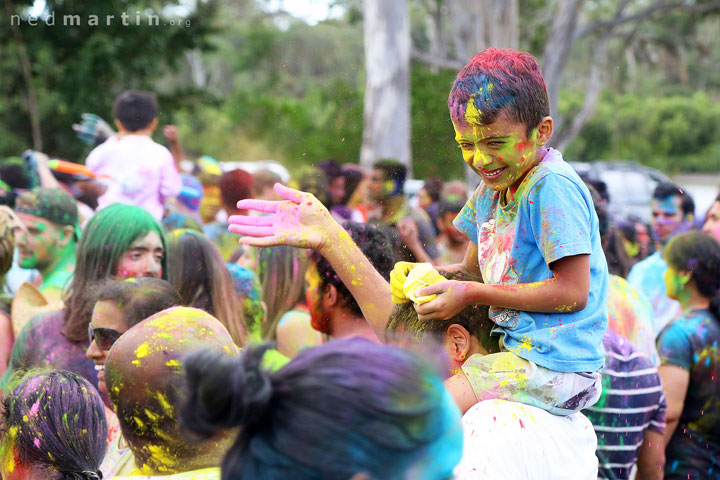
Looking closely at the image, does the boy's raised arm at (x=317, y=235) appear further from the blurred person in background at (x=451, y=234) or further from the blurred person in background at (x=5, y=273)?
the blurred person in background at (x=451, y=234)

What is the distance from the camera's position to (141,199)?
229 inches

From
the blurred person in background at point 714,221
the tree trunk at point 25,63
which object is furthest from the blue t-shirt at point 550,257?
the tree trunk at point 25,63

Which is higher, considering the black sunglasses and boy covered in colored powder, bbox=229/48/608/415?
boy covered in colored powder, bbox=229/48/608/415

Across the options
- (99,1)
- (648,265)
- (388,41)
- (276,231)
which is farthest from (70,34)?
(276,231)

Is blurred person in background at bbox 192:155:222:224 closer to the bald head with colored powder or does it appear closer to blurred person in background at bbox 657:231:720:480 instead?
blurred person in background at bbox 657:231:720:480

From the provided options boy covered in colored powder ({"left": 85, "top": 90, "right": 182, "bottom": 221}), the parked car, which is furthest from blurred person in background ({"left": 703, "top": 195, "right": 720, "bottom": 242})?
the parked car

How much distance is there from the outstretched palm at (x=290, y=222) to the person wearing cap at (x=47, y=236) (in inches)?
89.9

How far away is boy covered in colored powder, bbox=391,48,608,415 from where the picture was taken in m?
1.98

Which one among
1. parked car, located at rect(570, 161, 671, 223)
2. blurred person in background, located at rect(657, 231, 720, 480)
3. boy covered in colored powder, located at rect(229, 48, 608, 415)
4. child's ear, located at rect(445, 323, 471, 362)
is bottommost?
parked car, located at rect(570, 161, 671, 223)

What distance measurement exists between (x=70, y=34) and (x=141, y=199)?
9.29 metres

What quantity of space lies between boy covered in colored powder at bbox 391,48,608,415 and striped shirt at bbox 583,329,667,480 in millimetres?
880

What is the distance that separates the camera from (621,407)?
2.93 m

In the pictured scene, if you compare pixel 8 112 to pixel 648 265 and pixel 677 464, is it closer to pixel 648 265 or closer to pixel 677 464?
pixel 648 265

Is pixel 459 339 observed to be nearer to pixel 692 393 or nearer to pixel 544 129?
pixel 544 129
